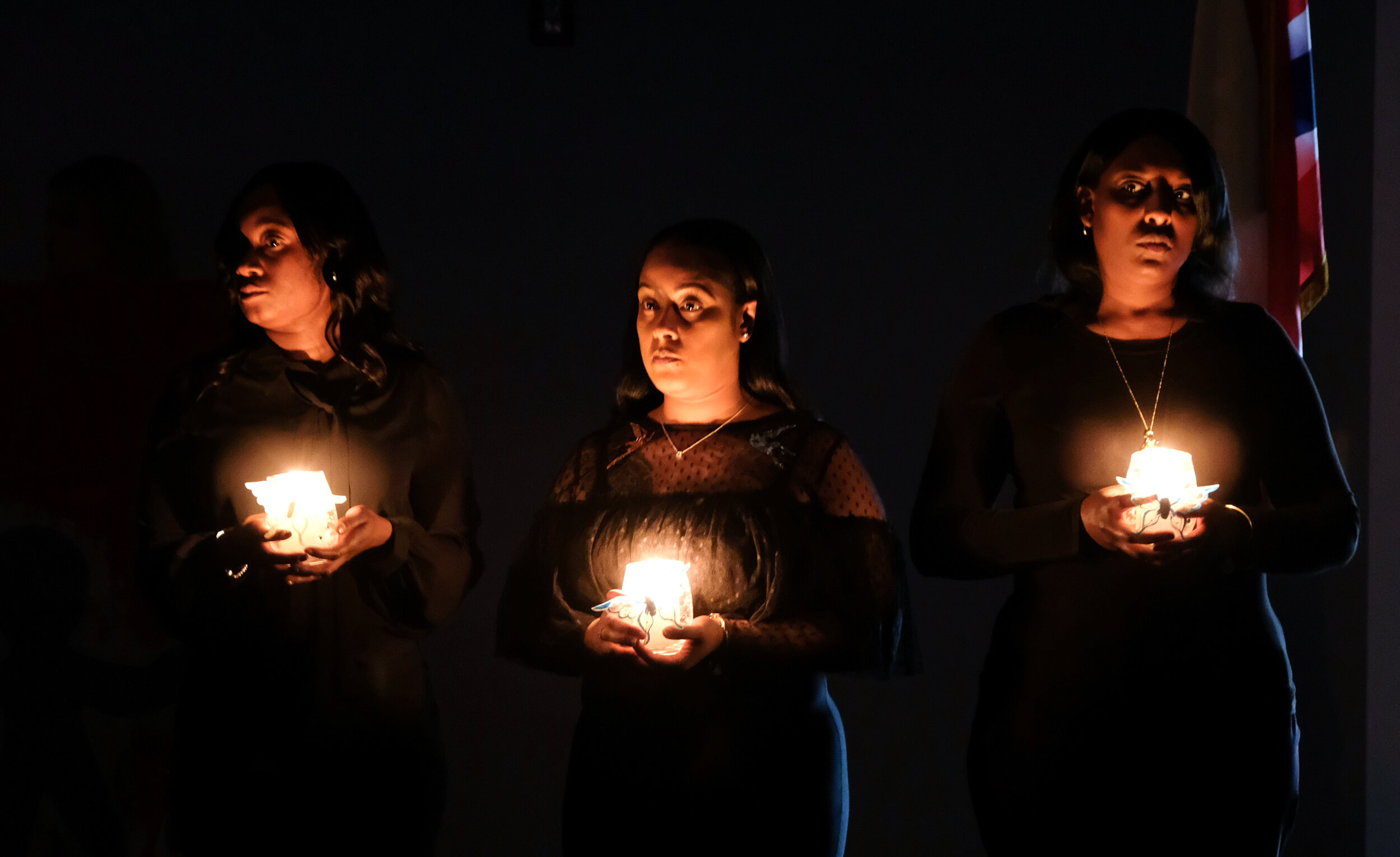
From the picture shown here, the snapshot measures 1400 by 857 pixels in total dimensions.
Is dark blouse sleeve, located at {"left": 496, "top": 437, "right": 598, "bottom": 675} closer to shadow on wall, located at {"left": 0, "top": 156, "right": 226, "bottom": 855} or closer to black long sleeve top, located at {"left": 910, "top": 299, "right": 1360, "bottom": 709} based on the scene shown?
black long sleeve top, located at {"left": 910, "top": 299, "right": 1360, "bottom": 709}

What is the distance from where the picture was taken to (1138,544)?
7.39 feet

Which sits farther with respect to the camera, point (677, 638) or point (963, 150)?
point (963, 150)

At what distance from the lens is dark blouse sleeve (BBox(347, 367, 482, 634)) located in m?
2.70

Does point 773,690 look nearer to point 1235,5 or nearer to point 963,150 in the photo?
point 963,150

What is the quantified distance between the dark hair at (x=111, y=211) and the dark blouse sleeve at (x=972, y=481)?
2218 mm

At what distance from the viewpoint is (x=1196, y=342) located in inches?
97.2

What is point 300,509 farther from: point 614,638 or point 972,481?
point 972,481

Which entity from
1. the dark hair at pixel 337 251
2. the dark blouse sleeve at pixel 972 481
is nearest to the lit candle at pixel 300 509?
the dark hair at pixel 337 251

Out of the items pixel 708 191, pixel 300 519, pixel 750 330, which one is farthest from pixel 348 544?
pixel 708 191

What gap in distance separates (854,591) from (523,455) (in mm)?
1392

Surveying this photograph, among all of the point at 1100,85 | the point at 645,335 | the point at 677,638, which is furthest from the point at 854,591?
the point at 1100,85

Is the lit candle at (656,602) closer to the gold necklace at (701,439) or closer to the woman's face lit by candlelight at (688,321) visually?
the gold necklace at (701,439)

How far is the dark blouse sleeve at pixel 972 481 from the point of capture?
2.50 meters

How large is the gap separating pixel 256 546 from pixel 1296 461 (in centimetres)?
224
